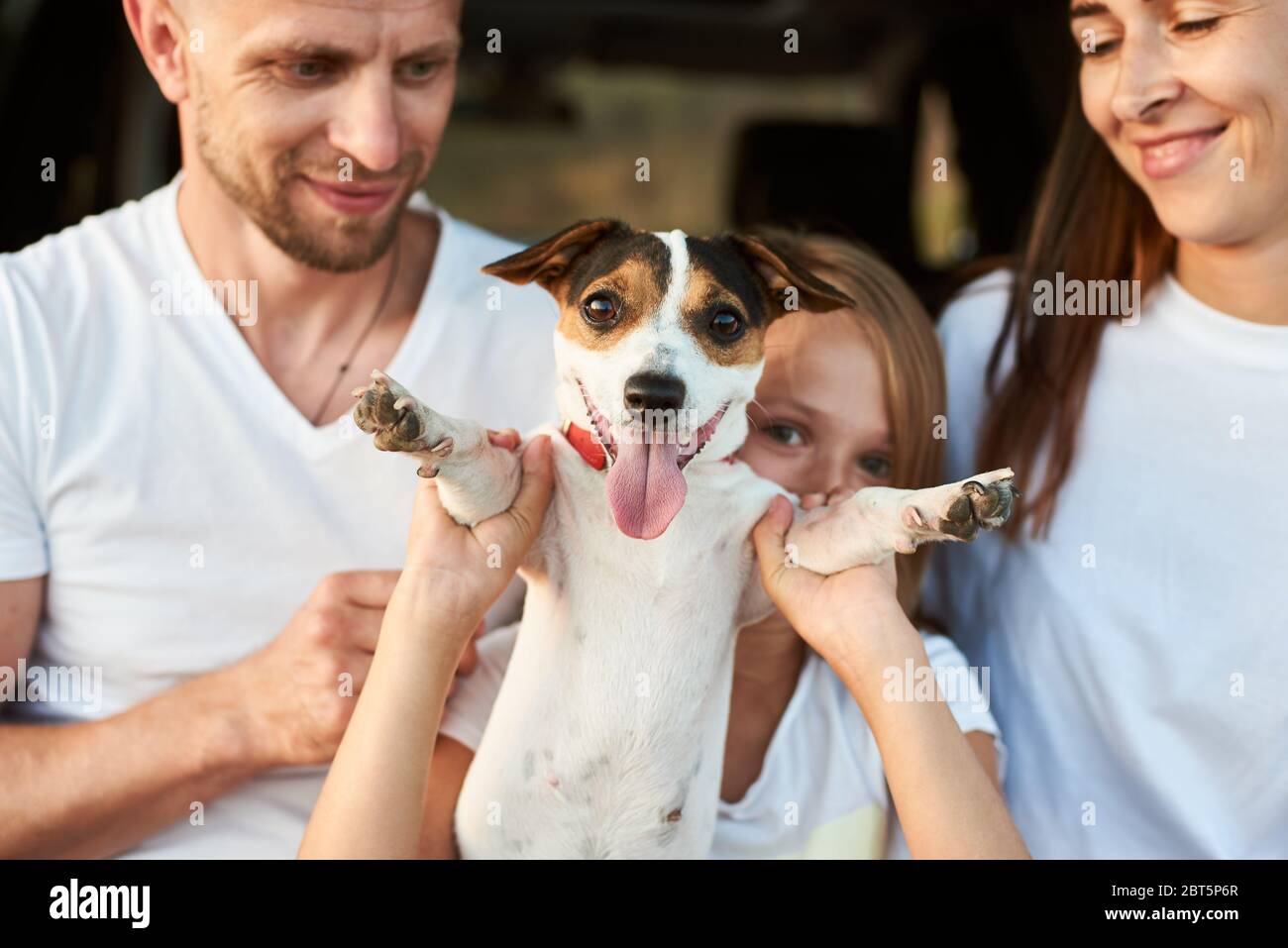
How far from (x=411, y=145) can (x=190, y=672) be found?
109 centimetres

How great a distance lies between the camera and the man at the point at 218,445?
2.11 metres

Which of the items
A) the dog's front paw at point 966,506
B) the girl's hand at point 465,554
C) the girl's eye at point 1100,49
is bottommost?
the girl's hand at point 465,554

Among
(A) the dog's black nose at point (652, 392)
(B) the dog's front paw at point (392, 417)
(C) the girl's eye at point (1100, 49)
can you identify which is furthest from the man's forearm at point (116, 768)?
(C) the girl's eye at point (1100, 49)

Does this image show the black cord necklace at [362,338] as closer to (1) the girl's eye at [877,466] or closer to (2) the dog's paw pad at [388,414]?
(2) the dog's paw pad at [388,414]

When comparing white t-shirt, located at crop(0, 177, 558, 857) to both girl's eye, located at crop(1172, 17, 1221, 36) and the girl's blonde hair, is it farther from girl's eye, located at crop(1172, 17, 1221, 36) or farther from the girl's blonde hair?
girl's eye, located at crop(1172, 17, 1221, 36)

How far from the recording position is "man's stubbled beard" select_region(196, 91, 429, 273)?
227 centimetres

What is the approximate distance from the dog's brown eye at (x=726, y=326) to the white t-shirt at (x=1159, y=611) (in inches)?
37.2

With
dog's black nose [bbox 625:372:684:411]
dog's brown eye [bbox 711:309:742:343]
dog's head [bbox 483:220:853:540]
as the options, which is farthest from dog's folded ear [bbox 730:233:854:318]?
dog's black nose [bbox 625:372:684:411]

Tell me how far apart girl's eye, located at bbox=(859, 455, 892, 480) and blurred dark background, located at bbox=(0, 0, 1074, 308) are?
1.42 meters

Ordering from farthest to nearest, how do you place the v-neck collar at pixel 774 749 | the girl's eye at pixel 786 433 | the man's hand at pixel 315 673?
the girl's eye at pixel 786 433 < the v-neck collar at pixel 774 749 < the man's hand at pixel 315 673

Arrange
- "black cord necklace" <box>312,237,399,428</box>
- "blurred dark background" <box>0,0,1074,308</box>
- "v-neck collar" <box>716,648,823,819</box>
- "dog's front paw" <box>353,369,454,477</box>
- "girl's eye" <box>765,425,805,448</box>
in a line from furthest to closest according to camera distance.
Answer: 1. "blurred dark background" <box>0,0,1074,308</box>
2. "black cord necklace" <box>312,237,399,428</box>
3. "girl's eye" <box>765,425,805,448</box>
4. "v-neck collar" <box>716,648,823,819</box>
5. "dog's front paw" <box>353,369,454,477</box>

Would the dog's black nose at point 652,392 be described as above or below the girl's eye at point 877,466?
above
